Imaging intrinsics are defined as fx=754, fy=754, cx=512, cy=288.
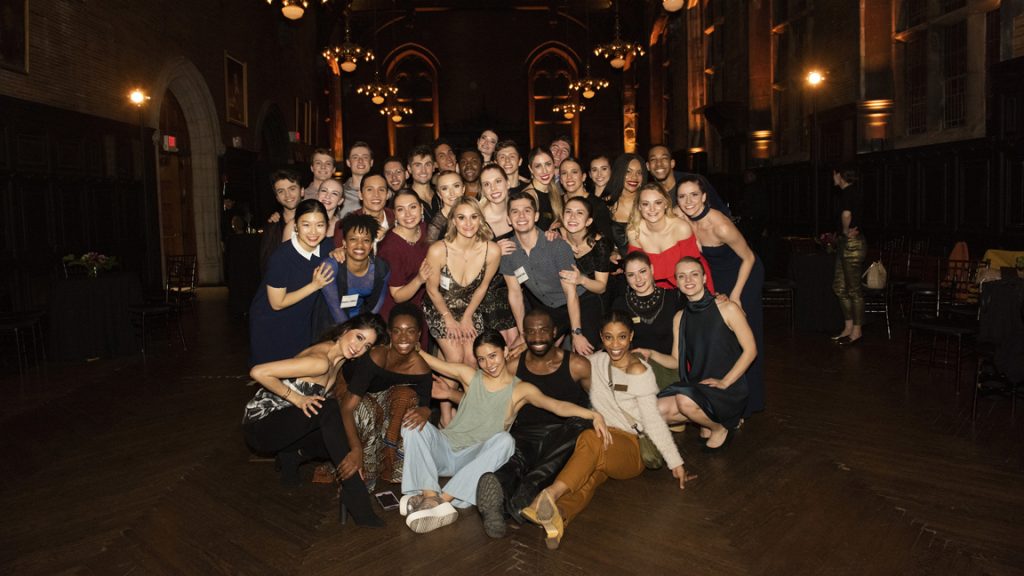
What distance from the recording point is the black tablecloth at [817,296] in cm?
847

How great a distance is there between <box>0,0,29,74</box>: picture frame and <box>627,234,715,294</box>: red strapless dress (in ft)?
24.0

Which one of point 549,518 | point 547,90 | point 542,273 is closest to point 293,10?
point 542,273

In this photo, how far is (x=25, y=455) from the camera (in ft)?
15.3

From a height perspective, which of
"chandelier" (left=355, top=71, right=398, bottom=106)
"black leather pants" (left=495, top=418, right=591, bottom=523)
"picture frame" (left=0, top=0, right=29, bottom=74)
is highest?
"chandelier" (left=355, top=71, right=398, bottom=106)

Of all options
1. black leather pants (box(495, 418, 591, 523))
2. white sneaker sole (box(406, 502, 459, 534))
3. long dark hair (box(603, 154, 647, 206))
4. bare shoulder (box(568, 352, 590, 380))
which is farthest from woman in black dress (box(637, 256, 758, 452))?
white sneaker sole (box(406, 502, 459, 534))

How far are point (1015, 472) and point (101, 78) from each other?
35.9ft

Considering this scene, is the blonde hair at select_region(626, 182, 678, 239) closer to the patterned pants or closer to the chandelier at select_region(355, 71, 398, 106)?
the patterned pants

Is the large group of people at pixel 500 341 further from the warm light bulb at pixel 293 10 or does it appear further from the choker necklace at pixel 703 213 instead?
the warm light bulb at pixel 293 10

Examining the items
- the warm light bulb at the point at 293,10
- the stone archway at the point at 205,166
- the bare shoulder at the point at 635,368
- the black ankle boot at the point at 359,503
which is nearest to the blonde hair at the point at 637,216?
the bare shoulder at the point at 635,368

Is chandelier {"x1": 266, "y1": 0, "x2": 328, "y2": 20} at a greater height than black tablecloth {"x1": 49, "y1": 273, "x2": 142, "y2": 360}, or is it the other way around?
chandelier {"x1": 266, "y1": 0, "x2": 328, "y2": 20}

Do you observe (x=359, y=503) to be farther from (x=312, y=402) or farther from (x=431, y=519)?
(x=312, y=402)

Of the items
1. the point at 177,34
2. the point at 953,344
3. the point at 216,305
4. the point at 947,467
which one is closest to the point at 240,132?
the point at 177,34

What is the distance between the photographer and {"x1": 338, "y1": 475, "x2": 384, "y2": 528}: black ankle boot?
11.6ft

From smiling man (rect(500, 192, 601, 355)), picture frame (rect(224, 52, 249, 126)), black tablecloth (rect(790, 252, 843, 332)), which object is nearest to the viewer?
smiling man (rect(500, 192, 601, 355))
